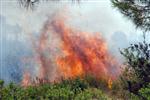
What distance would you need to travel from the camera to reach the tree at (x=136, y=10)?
1624 centimetres

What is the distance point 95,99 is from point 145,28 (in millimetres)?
3975

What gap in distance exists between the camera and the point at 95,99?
1405 centimetres

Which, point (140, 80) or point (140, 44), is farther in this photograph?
point (140, 44)

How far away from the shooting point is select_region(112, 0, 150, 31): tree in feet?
53.3

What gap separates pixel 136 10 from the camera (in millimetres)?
16297

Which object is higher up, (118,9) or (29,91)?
(118,9)

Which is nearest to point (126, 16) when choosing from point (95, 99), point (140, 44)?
point (140, 44)

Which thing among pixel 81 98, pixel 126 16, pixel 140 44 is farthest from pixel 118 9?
pixel 81 98

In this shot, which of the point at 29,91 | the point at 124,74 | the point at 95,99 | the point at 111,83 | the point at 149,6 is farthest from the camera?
the point at 111,83

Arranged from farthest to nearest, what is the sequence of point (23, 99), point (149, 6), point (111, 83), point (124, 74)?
1. point (111, 83)
2. point (149, 6)
3. point (124, 74)
4. point (23, 99)

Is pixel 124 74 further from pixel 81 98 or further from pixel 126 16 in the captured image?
pixel 81 98

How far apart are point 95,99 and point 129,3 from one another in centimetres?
416

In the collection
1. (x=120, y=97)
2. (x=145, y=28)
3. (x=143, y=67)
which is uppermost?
(x=145, y=28)

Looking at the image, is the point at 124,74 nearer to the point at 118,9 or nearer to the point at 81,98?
the point at 118,9
